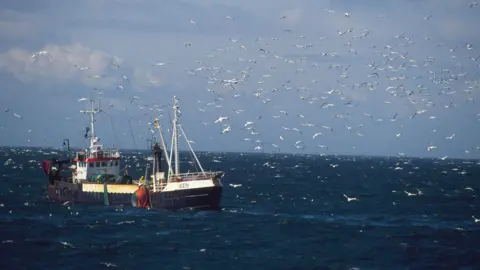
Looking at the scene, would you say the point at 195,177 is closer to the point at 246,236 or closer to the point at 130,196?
the point at 130,196

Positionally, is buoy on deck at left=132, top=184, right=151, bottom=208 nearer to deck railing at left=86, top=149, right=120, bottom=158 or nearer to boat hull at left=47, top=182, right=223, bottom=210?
boat hull at left=47, top=182, right=223, bottom=210

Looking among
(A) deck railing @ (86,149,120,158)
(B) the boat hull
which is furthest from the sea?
(A) deck railing @ (86,149,120,158)

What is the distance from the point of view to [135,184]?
80.3m

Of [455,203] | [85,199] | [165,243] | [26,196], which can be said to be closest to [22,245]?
[165,243]

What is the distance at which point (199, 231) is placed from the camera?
62.8 m

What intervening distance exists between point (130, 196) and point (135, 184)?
1636 mm

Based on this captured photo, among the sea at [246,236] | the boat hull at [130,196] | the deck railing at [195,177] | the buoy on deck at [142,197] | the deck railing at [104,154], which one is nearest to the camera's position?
the sea at [246,236]

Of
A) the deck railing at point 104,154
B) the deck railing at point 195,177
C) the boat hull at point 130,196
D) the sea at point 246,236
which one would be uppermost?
the deck railing at point 104,154

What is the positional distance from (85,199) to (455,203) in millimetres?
48273

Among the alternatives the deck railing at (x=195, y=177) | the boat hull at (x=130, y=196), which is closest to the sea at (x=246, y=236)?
the boat hull at (x=130, y=196)

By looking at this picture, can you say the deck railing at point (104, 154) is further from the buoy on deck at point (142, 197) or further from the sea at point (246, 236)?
the buoy on deck at point (142, 197)

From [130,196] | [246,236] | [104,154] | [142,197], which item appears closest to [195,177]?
[142,197]

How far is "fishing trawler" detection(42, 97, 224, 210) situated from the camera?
244 feet

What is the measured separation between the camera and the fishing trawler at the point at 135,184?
74.5 m
